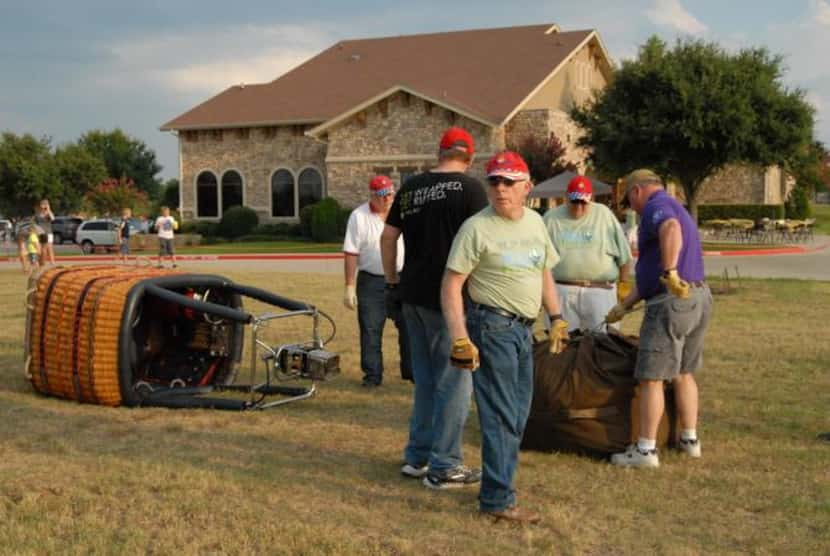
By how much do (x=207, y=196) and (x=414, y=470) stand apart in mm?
41180

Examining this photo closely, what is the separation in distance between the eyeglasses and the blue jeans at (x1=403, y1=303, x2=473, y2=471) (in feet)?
3.36

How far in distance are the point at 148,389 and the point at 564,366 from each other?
→ 354 centimetres

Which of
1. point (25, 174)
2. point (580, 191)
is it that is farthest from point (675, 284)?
point (25, 174)

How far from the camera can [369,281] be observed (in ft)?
28.4

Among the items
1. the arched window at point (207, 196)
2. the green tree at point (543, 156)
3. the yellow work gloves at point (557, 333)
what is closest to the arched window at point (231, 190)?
the arched window at point (207, 196)

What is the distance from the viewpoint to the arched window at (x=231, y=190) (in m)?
44.8

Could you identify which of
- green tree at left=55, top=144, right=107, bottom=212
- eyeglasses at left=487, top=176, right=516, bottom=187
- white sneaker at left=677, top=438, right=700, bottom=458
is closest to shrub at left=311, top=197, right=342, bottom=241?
white sneaker at left=677, top=438, right=700, bottom=458

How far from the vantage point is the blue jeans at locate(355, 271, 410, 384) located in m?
8.61

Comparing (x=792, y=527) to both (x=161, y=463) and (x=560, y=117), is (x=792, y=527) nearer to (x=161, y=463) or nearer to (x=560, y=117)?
(x=161, y=463)

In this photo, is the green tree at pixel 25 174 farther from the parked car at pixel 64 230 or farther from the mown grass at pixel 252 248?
the mown grass at pixel 252 248

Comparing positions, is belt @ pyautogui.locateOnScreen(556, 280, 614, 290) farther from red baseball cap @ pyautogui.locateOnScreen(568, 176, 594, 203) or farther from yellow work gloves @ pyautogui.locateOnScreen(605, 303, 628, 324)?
yellow work gloves @ pyautogui.locateOnScreen(605, 303, 628, 324)

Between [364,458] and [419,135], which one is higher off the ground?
[419,135]

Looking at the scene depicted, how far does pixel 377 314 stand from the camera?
8.64 m

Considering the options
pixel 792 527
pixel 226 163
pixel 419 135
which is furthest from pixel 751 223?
pixel 792 527
